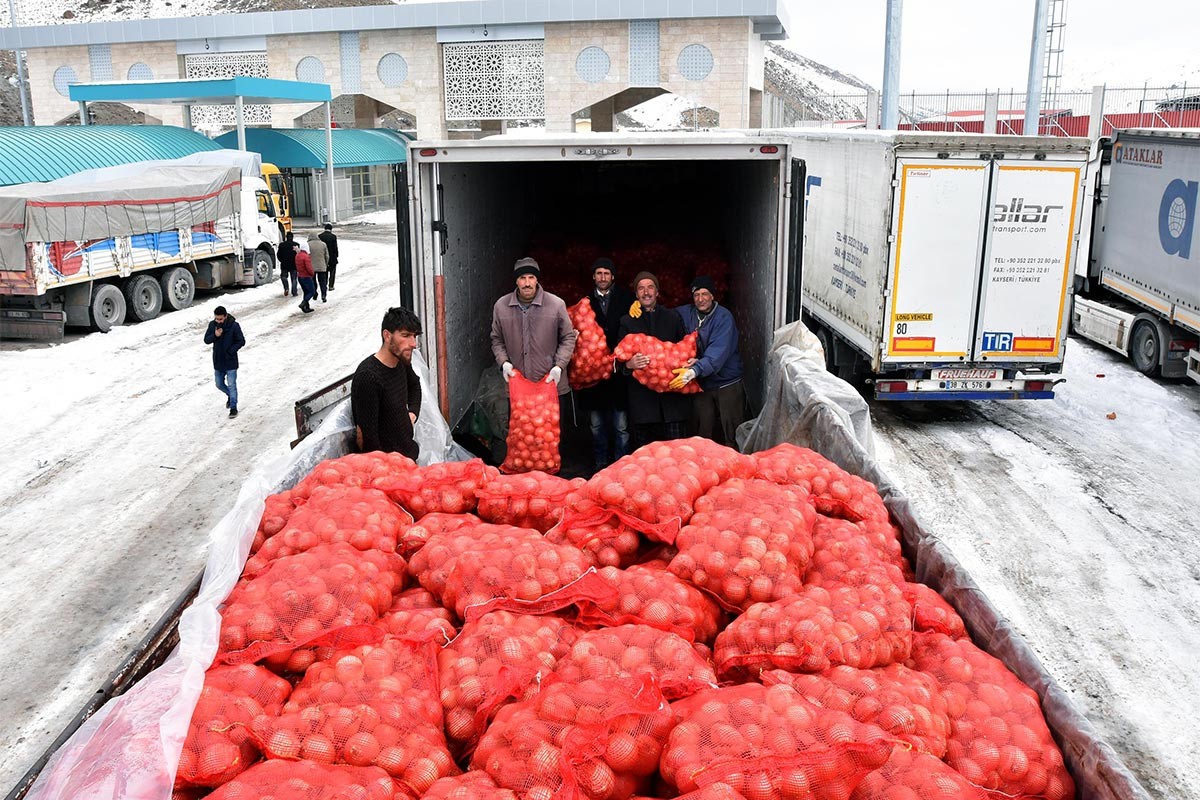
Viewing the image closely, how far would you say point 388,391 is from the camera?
21.6 feet

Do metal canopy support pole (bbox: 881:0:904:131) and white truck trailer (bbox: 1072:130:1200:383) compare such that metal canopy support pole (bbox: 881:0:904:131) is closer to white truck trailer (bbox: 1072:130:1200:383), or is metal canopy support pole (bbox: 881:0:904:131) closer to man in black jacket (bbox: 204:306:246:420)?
white truck trailer (bbox: 1072:130:1200:383)

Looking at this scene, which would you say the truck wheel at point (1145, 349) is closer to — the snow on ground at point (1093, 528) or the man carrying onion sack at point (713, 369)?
the snow on ground at point (1093, 528)

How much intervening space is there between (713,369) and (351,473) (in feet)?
11.4

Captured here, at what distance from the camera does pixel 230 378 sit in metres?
12.4

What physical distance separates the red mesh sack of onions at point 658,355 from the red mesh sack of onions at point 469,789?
5.10 meters

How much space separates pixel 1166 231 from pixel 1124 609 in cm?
846

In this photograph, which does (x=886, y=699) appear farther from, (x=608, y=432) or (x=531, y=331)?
(x=608, y=432)

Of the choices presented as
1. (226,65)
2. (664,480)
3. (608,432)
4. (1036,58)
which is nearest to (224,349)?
(608,432)

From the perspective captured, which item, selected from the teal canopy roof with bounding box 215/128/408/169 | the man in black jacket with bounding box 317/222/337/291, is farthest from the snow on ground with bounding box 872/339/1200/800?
the teal canopy roof with bounding box 215/128/408/169

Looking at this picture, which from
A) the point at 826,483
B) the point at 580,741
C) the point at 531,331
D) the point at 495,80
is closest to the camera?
the point at 580,741

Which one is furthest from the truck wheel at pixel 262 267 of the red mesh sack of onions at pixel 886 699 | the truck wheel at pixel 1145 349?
the red mesh sack of onions at pixel 886 699

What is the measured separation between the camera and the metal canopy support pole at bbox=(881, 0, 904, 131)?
19094 millimetres

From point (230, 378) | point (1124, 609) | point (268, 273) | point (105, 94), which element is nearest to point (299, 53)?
point (105, 94)

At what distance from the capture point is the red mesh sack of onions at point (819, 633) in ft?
12.5
